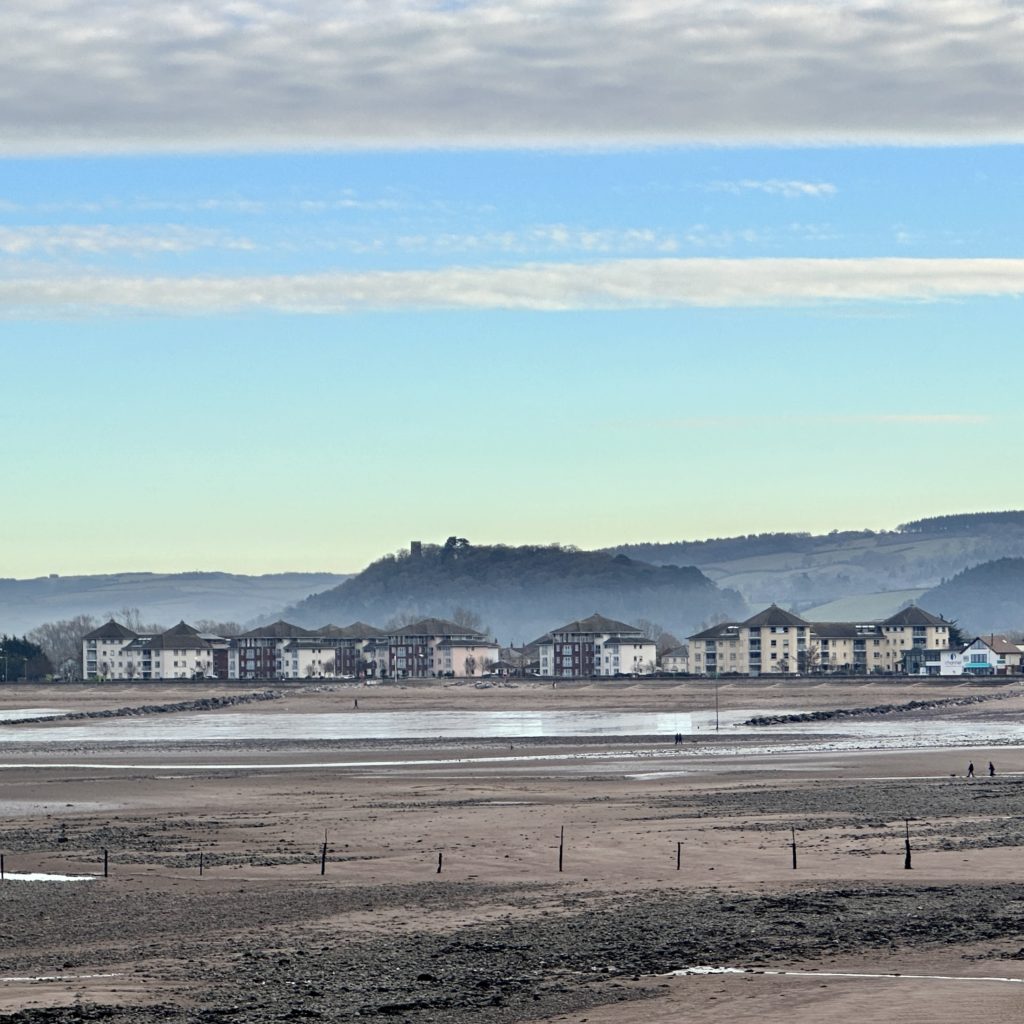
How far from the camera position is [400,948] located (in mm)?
30812

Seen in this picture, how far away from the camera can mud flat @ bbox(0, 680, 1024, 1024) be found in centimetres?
2695

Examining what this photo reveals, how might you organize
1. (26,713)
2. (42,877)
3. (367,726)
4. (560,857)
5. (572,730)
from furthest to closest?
(26,713)
(367,726)
(572,730)
(560,857)
(42,877)

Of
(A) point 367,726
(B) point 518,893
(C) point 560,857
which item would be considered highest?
(C) point 560,857

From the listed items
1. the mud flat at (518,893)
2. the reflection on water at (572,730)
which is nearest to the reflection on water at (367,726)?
the reflection on water at (572,730)

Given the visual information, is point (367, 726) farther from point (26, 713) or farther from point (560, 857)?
point (560, 857)

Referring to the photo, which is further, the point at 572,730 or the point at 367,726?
the point at 367,726

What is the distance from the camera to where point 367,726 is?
114 m

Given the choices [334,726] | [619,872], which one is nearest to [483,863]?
[619,872]

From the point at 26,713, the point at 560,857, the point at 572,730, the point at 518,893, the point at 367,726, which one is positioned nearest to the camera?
the point at 518,893

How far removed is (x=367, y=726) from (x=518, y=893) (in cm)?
7821

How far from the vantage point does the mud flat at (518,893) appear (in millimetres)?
26953

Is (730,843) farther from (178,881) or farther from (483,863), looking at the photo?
(178,881)

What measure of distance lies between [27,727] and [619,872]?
83719mm

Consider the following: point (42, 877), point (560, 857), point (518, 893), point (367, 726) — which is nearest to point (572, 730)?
point (367, 726)
